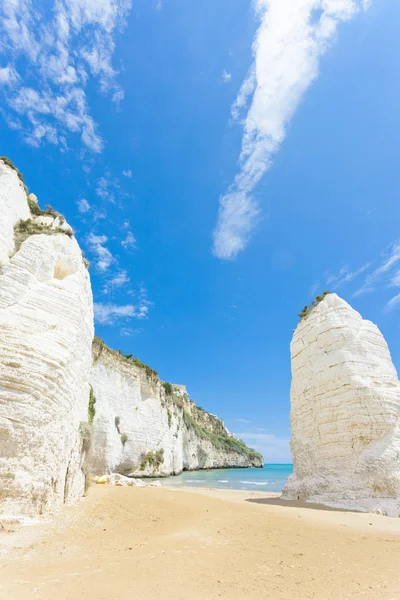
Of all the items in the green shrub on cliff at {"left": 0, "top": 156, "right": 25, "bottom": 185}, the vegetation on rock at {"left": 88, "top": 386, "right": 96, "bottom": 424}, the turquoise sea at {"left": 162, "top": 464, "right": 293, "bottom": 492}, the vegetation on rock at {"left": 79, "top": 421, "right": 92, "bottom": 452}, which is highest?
the green shrub on cliff at {"left": 0, "top": 156, "right": 25, "bottom": 185}

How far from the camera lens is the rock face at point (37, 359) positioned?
6.25 metres

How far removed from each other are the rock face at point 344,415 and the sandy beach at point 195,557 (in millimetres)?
2156

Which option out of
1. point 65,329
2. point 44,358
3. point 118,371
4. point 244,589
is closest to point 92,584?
point 244,589

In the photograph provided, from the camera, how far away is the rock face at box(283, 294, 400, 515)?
990 cm

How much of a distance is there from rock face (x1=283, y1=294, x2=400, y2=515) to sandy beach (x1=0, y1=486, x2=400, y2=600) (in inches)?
84.9

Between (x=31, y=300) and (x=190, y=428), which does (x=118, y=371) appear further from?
(x=190, y=428)

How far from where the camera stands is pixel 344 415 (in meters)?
11.1

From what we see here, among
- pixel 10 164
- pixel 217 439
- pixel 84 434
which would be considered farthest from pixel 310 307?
pixel 217 439

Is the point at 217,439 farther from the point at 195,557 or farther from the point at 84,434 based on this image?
the point at 195,557

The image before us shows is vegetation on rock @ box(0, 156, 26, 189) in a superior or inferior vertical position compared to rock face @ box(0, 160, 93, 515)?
superior

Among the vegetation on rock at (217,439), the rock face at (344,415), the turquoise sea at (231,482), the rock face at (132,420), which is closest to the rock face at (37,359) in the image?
the rock face at (344,415)

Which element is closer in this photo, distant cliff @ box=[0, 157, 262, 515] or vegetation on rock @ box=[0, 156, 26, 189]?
distant cliff @ box=[0, 157, 262, 515]

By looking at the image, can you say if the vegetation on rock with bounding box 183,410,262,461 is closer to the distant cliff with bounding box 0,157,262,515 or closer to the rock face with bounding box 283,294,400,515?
the rock face with bounding box 283,294,400,515

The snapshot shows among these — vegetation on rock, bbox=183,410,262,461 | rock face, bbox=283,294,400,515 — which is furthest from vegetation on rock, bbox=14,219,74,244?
vegetation on rock, bbox=183,410,262,461
